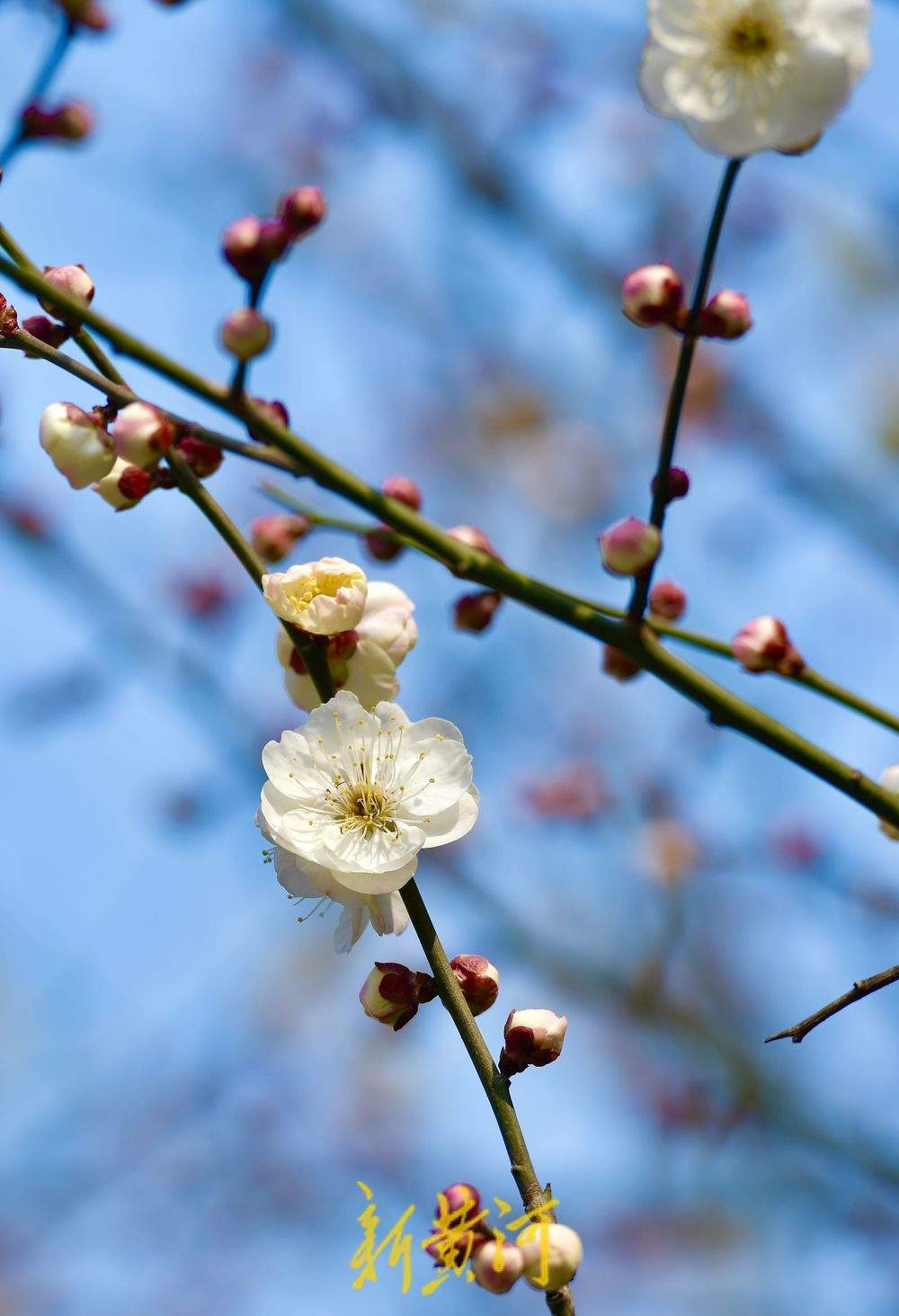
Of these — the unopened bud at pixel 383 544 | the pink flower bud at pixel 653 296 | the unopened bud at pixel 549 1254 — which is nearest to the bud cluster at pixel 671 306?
the pink flower bud at pixel 653 296

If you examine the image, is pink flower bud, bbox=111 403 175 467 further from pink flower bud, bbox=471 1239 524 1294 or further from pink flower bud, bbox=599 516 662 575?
pink flower bud, bbox=471 1239 524 1294

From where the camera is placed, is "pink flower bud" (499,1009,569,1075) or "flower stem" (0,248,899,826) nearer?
"flower stem" (0,248,899,826)

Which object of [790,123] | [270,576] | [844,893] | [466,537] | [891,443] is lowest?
[270,576]

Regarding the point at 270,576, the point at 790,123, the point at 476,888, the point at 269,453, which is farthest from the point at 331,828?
the point at 476,888

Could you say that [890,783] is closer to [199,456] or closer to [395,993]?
[395,993]

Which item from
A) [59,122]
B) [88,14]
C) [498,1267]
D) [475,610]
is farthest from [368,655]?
[88,14]

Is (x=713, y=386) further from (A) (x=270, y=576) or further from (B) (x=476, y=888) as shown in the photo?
(A) (x=270, y=576)

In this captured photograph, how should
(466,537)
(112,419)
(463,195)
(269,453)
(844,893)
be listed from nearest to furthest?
(269,453), (112,419), (466,537), (844,893), (463,195)

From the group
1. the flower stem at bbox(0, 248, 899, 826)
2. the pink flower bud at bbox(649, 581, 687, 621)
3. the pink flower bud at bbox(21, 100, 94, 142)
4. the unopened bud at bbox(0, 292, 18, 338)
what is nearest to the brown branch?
the flower stem at bbox(0, 248, 899, 826)
